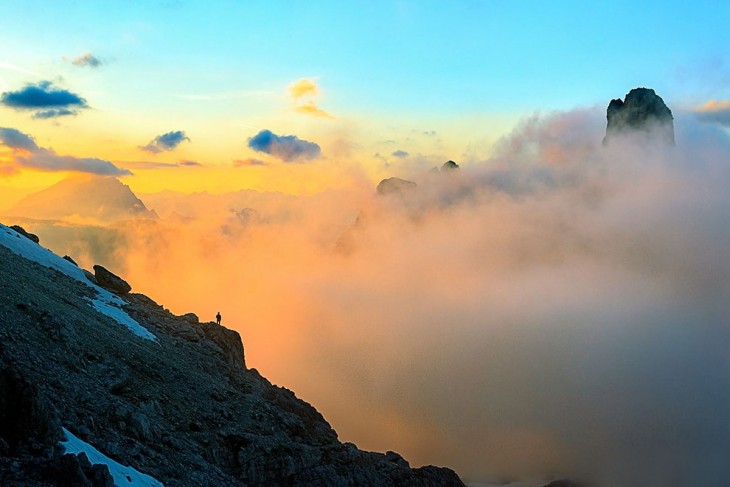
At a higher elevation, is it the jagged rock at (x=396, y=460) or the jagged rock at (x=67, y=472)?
the jagged rock at (x=396, y=460)

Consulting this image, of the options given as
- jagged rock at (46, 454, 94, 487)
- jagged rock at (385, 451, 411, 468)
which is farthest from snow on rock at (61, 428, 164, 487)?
jagged rock at (385, 451, 411, 468)

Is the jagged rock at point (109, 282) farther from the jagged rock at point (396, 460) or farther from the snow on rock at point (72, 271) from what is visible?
the jagged rock at point (396, 460)

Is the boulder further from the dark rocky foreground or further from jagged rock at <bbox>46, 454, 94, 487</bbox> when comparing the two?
jagged rock at <bbox>46, 454, 94, 487</bbox>

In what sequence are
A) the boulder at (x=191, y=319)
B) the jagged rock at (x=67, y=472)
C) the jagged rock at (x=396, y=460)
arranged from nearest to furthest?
the jagged rock at (x=67, y=472)
the jagged rock at (x=396, y=460)
the boulder at (x=191, y=319)

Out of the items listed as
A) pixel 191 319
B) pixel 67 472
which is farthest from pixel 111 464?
pixel 191 319

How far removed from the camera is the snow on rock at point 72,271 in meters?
77.8

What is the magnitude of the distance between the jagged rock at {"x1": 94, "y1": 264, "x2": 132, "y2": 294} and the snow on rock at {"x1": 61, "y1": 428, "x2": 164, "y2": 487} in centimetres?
5128

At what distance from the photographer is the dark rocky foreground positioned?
36.9m

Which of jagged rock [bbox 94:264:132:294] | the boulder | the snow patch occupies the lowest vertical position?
the snow patch

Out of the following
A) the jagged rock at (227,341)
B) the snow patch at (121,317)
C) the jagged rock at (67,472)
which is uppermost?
the jagged rock at (227,341)

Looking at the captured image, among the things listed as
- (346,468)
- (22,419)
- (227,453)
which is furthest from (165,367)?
(22,419)

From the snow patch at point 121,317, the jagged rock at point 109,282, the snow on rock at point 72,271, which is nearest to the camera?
the snow patch at point 121,317

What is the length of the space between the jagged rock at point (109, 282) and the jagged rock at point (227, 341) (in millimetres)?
12322

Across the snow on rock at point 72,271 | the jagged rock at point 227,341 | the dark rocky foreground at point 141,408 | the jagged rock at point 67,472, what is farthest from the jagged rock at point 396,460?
the jagged rock at point 67,472
